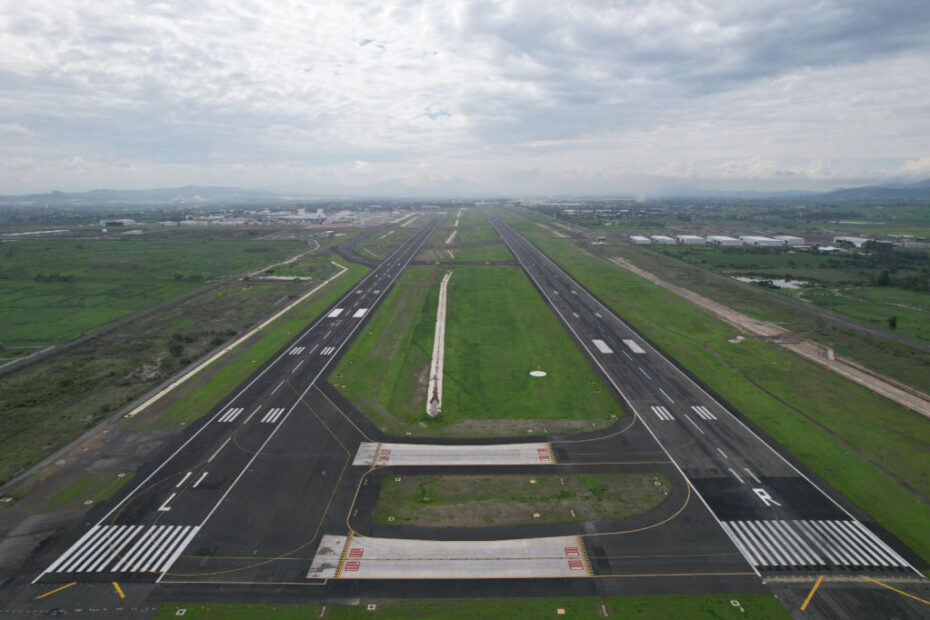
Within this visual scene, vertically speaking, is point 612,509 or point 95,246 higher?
point 95,246

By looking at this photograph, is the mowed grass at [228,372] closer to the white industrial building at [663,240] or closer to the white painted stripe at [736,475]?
the white painted stripe at [736,475]

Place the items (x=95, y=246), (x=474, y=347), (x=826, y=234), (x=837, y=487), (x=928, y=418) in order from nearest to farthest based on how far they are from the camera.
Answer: (x=837, y=487), (x=928, y=418), (x=474, y=347), (x=95, y=246), (x=826, y=234)

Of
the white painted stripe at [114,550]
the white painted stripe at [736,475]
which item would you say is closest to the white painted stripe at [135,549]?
the white painted stripe at [114,550]

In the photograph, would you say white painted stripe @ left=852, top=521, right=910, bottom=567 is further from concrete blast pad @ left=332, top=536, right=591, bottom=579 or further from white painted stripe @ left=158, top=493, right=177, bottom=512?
white painted stripe @ left=158, top=493, right=177, bottom=512

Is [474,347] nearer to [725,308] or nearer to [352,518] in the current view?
[352,518]

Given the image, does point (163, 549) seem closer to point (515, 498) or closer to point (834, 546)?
point (515, 498)

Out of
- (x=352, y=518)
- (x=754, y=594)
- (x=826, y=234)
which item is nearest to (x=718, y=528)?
(x=754, y=594)
